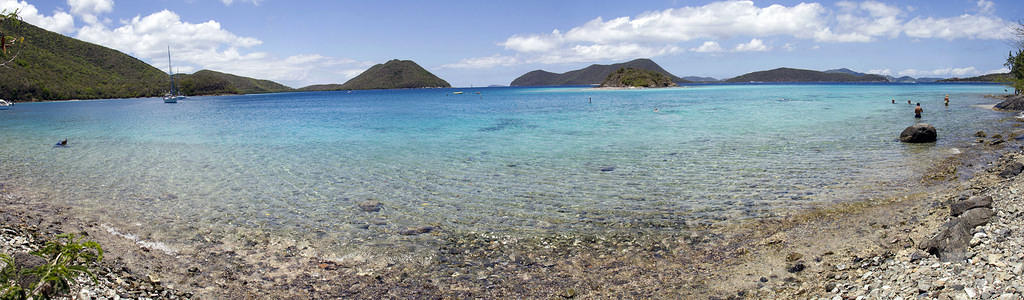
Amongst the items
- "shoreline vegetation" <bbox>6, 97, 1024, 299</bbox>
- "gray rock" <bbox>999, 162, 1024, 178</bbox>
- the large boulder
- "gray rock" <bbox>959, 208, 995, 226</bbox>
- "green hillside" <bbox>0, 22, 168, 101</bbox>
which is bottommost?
"shoreline vegetation" <bbox>6, 97, 1024, 299</bbox>

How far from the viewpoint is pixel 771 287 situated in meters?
6.54

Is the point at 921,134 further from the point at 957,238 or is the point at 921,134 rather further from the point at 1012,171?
the point at 957,238

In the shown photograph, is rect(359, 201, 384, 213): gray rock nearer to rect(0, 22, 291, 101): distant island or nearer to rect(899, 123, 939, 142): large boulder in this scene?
rect(899, 123, 939, 142): large boulder

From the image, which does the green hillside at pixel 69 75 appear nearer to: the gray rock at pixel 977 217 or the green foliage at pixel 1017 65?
the gray rock at pixel 977 217

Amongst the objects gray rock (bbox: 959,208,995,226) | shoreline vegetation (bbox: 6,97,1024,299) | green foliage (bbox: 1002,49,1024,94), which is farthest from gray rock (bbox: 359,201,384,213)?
green foliage (bbox: 1002,49,1024,94)

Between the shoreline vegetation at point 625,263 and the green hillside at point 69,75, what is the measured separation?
132m

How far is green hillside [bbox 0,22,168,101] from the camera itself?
126m

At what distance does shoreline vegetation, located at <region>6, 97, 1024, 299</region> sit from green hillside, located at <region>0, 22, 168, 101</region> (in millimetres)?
131592

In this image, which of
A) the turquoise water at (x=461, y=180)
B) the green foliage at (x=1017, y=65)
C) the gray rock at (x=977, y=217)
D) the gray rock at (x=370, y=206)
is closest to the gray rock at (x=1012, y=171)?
the turquoise water at (x=461, y=180)

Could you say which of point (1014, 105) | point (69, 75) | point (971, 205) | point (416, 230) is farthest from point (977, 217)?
point (69, 75)

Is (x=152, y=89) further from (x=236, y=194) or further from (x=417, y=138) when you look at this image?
(x=236, y=194)

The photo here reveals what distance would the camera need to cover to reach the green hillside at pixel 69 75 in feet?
415

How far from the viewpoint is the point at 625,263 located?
25.8 feet

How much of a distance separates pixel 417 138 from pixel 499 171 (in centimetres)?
1356
